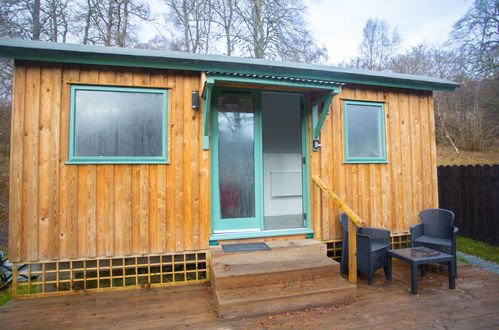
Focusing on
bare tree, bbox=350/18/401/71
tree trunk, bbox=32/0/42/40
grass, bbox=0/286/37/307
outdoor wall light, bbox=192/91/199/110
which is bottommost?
grass, bbox=0/286/37/307

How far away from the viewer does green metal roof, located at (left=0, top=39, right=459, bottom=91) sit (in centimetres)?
283

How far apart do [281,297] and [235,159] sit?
1.82m

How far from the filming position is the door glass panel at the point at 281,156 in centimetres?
516

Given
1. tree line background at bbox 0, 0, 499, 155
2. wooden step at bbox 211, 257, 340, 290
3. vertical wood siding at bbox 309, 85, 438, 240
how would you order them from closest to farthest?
wooden step at bbox 211, 257, 340, 290 < vertical wood siding at bbox 309, 85, 438, 240 < tree line background at bbox 0, 0, 499, 155

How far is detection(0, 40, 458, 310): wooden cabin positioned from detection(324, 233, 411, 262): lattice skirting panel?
0.08ft

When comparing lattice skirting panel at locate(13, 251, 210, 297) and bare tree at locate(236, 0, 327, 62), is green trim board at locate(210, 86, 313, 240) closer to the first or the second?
lattice skirting panel at locate(13, 251, 210, 297)

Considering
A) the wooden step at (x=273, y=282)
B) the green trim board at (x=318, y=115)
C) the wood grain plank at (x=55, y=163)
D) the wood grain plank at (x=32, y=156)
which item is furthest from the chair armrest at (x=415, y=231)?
the wood grain plank at (x=32, y=156)

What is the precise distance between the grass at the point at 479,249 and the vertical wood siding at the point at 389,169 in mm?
1066

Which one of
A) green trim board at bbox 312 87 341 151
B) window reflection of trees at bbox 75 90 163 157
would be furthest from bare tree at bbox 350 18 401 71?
window reflection of trees at bbox 75 90 163 157

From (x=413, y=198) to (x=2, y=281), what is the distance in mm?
6042

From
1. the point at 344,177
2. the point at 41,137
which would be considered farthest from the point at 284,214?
the point at 41,137

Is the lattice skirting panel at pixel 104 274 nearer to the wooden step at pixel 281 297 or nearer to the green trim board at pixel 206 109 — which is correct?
the wooden step at pixel 281 297

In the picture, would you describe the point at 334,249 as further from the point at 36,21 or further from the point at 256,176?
the point at 36,21

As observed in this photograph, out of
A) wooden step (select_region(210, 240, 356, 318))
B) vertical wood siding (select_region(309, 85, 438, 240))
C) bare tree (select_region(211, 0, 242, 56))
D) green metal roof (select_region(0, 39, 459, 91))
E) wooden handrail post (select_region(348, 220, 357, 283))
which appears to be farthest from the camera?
bare tree (select_region(211, 0, 242, 56))
